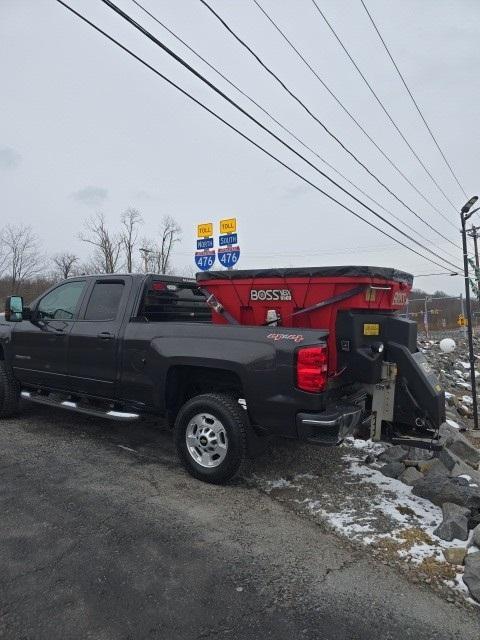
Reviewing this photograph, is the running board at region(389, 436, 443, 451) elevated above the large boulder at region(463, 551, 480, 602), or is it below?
above

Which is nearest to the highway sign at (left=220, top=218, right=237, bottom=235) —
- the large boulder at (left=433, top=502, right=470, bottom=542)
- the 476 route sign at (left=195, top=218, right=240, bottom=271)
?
the 476 route sign at (left=195, top=218, right=240, bottom=271)

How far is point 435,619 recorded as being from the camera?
2.67m

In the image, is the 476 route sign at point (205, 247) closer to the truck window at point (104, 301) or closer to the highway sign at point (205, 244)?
the highway sign at point (205, 244)

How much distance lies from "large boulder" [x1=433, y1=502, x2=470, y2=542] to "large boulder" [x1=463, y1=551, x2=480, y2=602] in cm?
32

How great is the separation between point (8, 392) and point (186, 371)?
311cm

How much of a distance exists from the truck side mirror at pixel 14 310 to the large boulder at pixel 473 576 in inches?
214

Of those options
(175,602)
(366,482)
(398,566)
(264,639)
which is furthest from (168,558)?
(366,482)

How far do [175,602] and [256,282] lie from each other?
291cm

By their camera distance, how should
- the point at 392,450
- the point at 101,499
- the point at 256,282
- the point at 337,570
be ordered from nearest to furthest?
the point at 337,570 < the point at 101,499 < the point at 256,282 < the point at 392,450

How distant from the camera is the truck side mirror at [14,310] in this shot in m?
6.08

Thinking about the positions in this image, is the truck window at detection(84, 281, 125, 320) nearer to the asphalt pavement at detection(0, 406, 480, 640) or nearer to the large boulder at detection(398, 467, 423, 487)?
the asphalt pavement at detection(0, 406, 480, 640)

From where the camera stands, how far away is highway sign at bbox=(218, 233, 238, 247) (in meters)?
12.1

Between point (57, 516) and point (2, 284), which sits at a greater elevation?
point (2, 284)

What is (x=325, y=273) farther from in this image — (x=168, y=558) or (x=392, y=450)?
(x=168, y=558)
